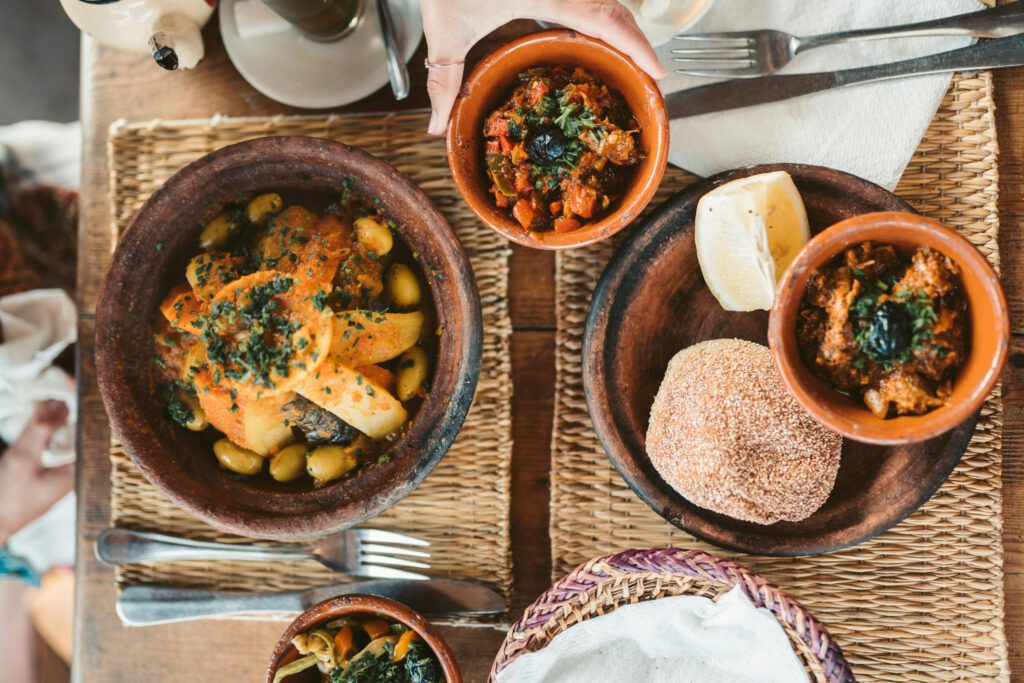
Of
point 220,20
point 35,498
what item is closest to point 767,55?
point 220,20

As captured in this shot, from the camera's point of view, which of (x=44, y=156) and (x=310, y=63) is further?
(x=44, y=156)

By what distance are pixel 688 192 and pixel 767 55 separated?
1.22ft

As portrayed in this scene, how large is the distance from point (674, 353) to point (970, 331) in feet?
1.85

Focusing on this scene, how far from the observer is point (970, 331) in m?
1.33

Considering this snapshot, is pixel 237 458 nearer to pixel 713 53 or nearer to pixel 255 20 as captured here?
pixel 255 20

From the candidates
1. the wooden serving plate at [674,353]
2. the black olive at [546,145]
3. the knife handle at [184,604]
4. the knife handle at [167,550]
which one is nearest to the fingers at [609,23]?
the black olive at [546,145]

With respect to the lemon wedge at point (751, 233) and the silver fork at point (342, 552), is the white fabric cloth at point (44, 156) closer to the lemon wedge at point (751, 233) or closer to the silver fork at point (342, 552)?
the silver fork at point (342, 552)

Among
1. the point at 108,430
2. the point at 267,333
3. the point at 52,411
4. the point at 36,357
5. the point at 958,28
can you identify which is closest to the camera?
the point at 267,333

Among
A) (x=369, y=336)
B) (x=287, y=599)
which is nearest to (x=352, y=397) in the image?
(x=369, y=336)

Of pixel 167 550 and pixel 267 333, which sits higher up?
pixel 267 333

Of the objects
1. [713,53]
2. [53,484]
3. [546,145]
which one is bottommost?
[53,484]

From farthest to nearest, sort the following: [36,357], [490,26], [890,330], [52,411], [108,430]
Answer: [52,411] → [36,357] → [108,430] → [490,26] → [890,330]

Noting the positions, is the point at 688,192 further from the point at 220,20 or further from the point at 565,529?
the point at 220,20

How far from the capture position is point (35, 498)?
245 cm
